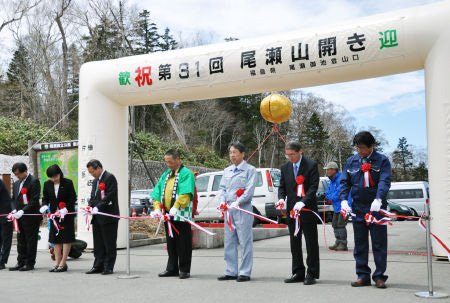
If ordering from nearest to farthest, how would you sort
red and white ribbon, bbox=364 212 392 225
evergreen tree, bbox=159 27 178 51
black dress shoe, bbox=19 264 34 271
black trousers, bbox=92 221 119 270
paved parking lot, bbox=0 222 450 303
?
paved parking lot, bbox=0 222 450 303 < red and white ribbon, bbox=364 212 392 225 < black trousers, bbox=92 221 119 270 < black dress shoe, bbox=19 264 34 271 < evergreen tree, bbox=159 27 178 51

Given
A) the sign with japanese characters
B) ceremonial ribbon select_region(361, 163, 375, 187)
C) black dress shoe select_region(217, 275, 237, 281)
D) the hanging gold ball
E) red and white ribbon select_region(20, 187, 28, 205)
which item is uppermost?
the sign with japanese characters

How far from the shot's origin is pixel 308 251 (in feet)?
20.0

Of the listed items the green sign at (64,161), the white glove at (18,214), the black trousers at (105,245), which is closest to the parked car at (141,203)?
the green sign at (64,161)

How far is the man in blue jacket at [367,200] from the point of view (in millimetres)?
5586

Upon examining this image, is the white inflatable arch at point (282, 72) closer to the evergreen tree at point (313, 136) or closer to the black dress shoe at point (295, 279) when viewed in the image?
the black dress shoe at point (295, 279)

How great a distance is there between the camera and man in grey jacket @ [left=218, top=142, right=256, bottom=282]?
649 centimetres

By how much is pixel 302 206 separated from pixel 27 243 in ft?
15.1

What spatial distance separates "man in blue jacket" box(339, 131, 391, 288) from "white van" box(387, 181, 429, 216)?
1794cm

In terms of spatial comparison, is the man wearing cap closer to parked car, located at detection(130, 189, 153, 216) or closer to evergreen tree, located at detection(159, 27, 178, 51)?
parked car, located at detection(130, 189, 153, 216)

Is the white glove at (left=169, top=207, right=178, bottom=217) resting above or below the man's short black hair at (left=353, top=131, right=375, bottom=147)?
below

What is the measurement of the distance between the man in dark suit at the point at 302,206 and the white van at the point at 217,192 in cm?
689

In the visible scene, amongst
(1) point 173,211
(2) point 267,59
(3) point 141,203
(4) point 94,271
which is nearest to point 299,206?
(1) point 173,211

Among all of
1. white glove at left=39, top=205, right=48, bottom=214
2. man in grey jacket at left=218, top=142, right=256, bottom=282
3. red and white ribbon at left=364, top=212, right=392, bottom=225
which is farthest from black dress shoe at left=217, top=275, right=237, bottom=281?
white glove at left=39, top=205, right=48, bottom=214

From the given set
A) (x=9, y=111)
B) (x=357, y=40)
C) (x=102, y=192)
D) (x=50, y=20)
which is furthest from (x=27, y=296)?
(x=9, y=111)
